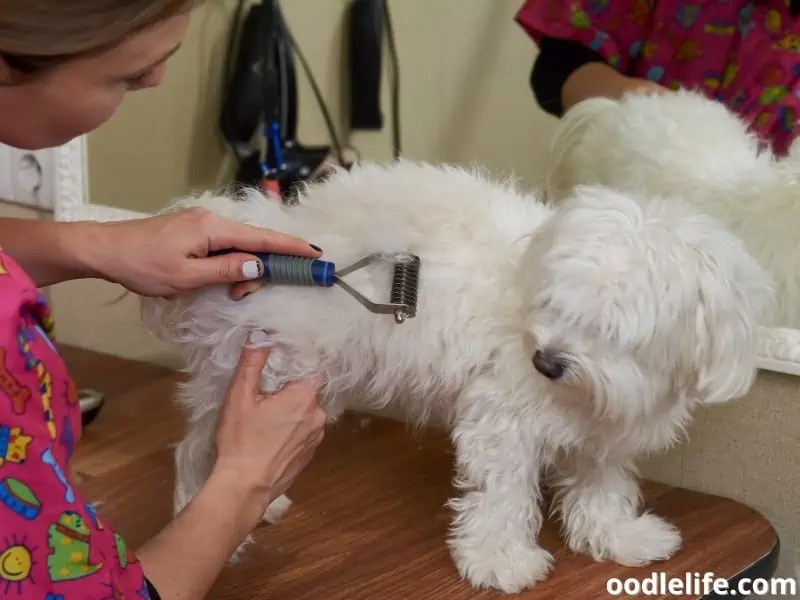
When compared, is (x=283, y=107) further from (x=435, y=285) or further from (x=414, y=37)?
(x=435, y=285)

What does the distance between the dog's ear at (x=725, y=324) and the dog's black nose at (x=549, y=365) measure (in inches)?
3.9

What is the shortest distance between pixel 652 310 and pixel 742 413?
0.26 metres

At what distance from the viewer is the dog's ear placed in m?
0.68

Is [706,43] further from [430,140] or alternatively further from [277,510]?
[277,510]

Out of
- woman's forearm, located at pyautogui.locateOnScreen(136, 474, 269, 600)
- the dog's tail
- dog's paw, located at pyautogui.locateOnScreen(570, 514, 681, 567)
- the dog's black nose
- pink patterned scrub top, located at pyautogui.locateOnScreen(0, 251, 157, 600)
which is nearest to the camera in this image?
pink patterned scrub top, located at pyautogui.locateOnScreen(0, 251, 157, 600)

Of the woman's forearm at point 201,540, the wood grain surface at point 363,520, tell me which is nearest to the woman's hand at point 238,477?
the woman's forearm at point 201,540

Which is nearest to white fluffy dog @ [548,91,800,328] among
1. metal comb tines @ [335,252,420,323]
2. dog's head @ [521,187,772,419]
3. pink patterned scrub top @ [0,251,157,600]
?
dog's head @ [521,187,772,419]

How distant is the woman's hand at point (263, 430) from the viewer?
674 mm

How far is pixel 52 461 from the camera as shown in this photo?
1.51 ft

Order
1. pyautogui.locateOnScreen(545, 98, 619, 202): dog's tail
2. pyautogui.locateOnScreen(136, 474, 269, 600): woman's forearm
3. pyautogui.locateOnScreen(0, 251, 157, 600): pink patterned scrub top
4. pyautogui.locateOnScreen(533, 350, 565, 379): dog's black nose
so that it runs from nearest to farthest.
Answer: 1. pyautogui.locateOnScreen(0, 251, 157, 600): pink patterned scrub top
2. pyautogui.locateOnScreen(136, 474, 269, 600): woman's forearm
3. pyautogui.locateOnScreen(533, 350, 565, 379): dog's black nose
4. pyautogui.locateOnScreen(545, 98, 619, 202): dog's tail

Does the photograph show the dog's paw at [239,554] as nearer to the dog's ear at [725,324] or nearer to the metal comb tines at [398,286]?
the metal comb tines at [398,286]

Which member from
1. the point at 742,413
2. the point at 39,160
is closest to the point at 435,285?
the point at 742,413

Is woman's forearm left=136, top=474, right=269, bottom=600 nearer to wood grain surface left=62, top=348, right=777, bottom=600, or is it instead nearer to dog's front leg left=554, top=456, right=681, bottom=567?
wood grain surface left=62, top=348, right=777, bottom=600

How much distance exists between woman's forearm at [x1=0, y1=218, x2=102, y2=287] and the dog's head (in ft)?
1.16
